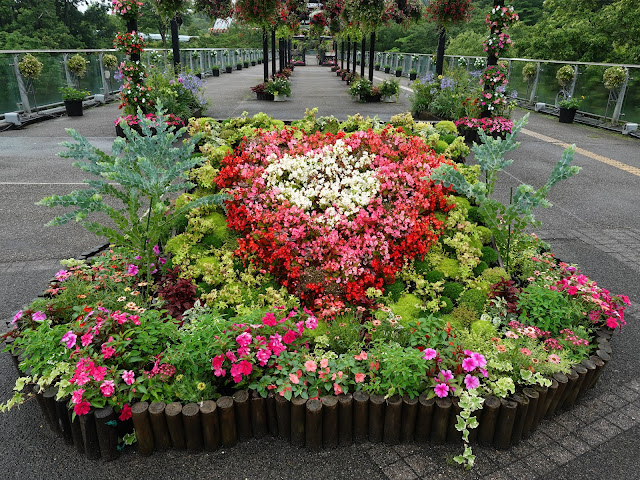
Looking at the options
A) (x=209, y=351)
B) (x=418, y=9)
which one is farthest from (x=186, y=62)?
(x=209, y=351)

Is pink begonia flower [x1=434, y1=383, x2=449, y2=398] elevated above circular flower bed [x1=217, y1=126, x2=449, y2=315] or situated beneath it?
situated beneath

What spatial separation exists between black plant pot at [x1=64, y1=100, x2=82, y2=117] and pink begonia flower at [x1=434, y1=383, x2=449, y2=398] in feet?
47.7

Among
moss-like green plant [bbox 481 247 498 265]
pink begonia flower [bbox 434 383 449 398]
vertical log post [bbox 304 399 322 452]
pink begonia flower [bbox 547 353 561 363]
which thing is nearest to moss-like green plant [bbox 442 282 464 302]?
moss-like green plant [bbox 481 247 498 265]

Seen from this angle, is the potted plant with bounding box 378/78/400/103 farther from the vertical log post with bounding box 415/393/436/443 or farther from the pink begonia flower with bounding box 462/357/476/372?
the vertical log post with bounding box 415/393/436/443

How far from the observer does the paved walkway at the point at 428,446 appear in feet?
8.57

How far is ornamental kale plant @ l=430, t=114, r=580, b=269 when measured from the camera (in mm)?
3850

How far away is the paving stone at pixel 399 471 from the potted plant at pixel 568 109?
1475 cm

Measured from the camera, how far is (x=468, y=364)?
2.81 metres

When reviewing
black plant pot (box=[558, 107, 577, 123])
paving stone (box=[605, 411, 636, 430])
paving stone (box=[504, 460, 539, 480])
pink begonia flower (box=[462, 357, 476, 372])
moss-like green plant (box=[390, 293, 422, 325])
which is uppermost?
black plant pot (box=[558, 107, 577, 123])

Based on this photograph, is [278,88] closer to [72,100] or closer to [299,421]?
[72,100]

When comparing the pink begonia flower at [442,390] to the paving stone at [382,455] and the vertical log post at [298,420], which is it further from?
the vertical log post at [298,420]

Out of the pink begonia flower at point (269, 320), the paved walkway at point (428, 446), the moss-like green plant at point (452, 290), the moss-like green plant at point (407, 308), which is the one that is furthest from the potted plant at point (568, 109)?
the pink begonia flower at point (269, 320)

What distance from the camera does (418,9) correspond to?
646 inches

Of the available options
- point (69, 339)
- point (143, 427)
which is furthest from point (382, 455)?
point (69, 339)
